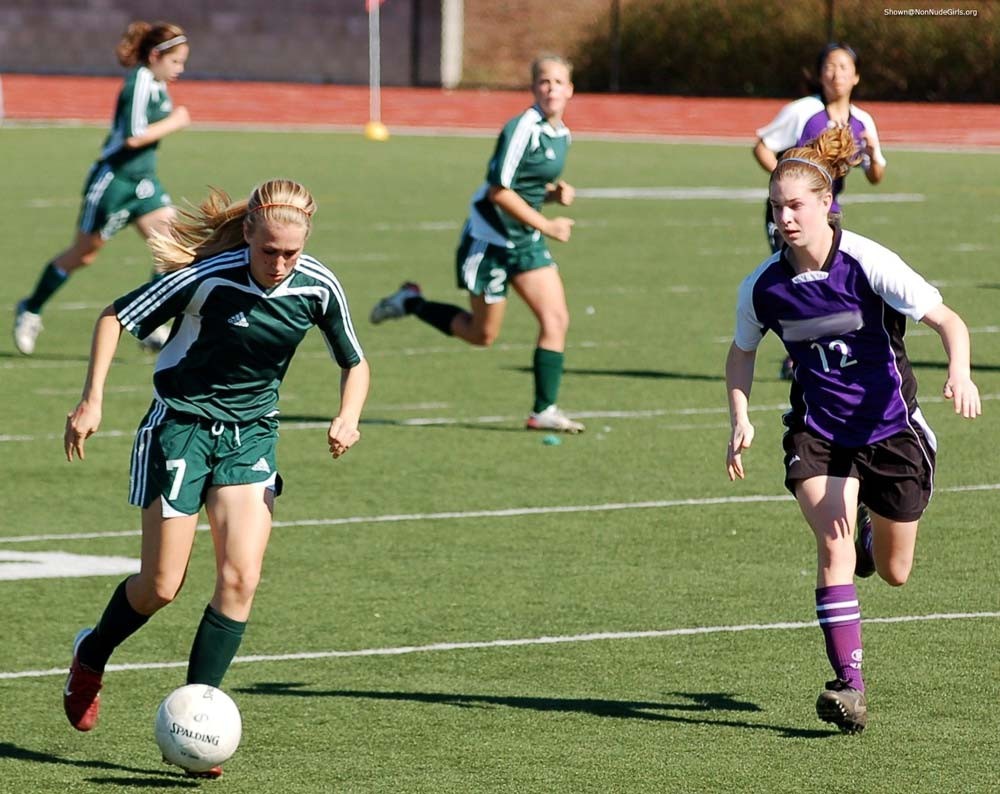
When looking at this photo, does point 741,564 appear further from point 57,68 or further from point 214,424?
point 57,68

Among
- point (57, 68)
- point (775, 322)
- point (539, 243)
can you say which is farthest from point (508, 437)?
point (57, 68)

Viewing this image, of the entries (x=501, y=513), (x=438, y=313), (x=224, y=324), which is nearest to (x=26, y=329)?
(x=438, y=313)

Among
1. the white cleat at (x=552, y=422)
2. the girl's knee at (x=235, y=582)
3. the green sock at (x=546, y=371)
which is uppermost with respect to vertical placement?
the girl's knee at (x=235, y=582)

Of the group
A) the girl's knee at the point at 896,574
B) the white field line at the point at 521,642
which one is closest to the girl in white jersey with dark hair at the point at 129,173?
the white field line at the point at 521,642

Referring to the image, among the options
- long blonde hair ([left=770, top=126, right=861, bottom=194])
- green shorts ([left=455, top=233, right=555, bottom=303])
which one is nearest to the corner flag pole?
green shorts ([left=455, top=233, right=555, bottom=303])

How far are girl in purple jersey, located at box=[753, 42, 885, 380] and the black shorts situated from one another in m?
5.02

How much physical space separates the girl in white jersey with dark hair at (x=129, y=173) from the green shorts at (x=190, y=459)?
7126mm

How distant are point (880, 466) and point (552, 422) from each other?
473 centimetres

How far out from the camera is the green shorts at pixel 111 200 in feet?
42.3

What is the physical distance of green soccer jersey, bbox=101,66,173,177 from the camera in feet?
41.9

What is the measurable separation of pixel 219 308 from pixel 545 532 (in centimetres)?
317

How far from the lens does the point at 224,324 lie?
5.75 meters

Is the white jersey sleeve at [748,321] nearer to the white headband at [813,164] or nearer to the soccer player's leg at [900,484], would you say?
the white headband at [813,164]

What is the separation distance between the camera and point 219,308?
5.75 metres
